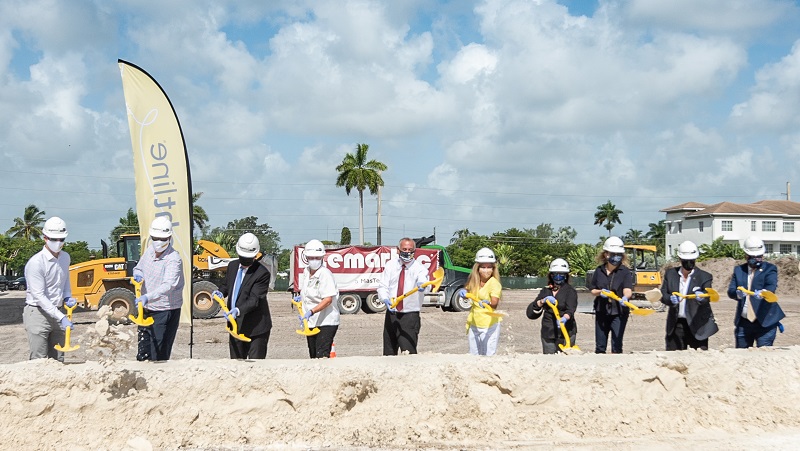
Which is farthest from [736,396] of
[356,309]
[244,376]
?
[356,309]

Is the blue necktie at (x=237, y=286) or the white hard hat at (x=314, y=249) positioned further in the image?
the white hard hat at (x=314, y=249)

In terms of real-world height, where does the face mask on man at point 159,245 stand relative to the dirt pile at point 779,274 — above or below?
above

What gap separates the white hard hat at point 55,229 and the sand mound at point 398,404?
137 cm

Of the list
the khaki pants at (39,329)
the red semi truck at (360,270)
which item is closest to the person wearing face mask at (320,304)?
the khaki pants at (39,329)

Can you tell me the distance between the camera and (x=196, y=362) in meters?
5.82

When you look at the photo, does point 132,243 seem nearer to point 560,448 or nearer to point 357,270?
point 357,270

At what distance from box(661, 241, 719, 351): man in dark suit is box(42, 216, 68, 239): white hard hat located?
576 cm

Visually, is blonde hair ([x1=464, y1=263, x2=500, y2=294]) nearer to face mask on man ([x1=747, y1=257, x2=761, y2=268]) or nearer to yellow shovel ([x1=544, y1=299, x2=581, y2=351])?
yellow shovel ([x1=544, y1=299, x2=581, y2=351])

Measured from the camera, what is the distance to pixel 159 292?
650 cm

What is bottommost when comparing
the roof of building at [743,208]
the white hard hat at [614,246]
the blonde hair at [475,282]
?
the blonde hair at [475,282]

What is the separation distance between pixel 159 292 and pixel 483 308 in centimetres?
291

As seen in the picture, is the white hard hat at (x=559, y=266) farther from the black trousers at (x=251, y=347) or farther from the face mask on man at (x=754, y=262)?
the black trousers at (x=251, y=347)

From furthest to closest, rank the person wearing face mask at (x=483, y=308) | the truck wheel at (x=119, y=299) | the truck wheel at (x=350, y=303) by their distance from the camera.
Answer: the truck wheel at (x=350, y=303) < the truck wheel at (x=119, y=299) < the person wearing face mask at (x=483, y=308)

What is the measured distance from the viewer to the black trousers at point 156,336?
660 centimetres
